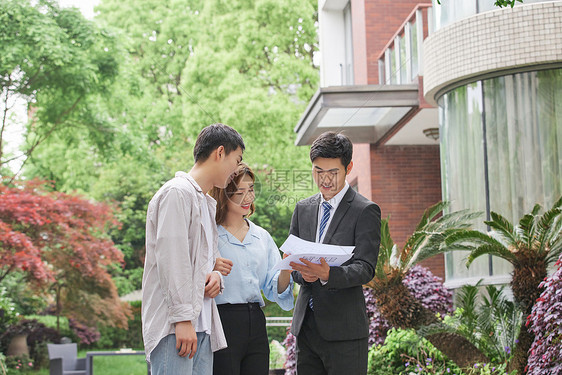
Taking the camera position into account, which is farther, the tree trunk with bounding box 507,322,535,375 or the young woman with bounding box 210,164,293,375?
the tree trunk with bounding box 507,322,535,375

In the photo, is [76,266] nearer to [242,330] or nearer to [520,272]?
[520,272]

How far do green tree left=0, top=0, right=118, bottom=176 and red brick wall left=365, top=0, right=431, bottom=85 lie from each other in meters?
7.13

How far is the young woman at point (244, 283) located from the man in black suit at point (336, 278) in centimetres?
26

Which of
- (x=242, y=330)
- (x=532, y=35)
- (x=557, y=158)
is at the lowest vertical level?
(x=242, y=330)

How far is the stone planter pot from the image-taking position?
16.6 m

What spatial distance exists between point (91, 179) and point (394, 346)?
18903 mm

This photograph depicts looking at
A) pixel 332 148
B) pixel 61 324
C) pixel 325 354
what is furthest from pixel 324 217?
pixel 61 324

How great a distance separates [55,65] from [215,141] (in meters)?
15.4

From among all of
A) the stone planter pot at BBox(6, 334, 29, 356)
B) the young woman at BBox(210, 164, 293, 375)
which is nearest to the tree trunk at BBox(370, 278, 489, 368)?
the young woman at BBox(210, 164, 293, 375)

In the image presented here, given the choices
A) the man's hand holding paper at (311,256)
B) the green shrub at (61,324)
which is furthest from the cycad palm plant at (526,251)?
the green shrub at (61,324)

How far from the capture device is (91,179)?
25281 mm

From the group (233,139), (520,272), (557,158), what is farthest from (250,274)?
(557,158)

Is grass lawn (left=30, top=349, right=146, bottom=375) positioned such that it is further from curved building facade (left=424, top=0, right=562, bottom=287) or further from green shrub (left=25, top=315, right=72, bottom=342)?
curved building facade (left=424, top=0, right=562, bottom=287)

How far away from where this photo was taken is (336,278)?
11.8 ft
